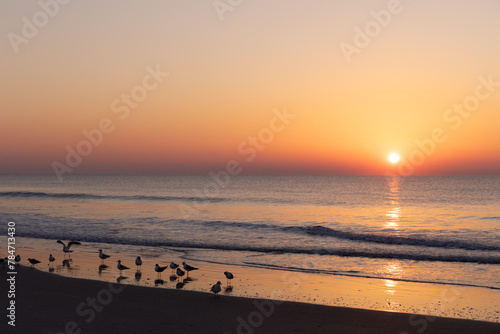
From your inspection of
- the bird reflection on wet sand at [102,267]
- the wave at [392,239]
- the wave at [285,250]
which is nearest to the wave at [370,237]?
the wave at [392,239]

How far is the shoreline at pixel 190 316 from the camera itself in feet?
32.6

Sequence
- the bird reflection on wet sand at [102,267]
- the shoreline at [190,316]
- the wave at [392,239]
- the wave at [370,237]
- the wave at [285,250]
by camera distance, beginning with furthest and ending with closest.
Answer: the wave at [370,237] < the wave at [392,239] < the wave at [285,250] < the bird reflection on wet sand at [102,267] < the shoreline at [190,316]

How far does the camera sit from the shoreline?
992cm

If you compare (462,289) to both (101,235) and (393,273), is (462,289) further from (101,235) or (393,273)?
(101,235)

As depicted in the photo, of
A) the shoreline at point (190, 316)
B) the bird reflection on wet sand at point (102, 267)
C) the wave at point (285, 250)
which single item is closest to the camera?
the shoreline at point (190, 316)

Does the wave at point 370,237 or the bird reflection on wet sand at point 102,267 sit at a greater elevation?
the wave at point 370,237

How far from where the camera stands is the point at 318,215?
45.3 meters

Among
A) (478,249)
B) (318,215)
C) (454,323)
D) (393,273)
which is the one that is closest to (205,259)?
(393,273)

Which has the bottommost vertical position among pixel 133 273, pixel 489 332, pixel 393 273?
pixel 489 332

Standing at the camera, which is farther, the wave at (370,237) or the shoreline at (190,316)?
the wave at (370,237)

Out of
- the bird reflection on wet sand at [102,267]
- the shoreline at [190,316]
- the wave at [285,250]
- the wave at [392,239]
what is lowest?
the shoreline at [190,316]

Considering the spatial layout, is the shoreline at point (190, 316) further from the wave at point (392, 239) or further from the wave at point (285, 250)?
the wave at point (392, 239)

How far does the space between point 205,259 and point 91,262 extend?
4.78 m

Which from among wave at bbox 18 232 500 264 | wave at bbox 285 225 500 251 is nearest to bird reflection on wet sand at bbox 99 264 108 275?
wave at bbox 18 232 500 264
